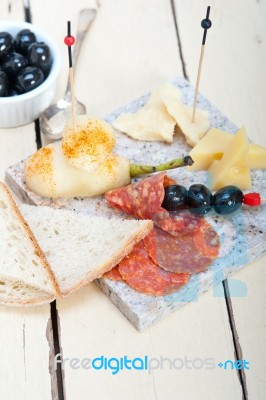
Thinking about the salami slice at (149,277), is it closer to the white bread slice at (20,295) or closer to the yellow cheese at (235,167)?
the white bread slice at (20,295)

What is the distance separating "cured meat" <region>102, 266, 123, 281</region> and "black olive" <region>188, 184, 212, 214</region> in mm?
312

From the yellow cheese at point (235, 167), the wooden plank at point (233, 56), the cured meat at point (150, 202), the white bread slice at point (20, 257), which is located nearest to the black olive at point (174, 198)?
the cured meat at point (150, 202)

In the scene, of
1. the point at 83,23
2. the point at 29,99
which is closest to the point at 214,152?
the point at 29,99

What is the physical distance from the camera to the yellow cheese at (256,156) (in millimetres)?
2543

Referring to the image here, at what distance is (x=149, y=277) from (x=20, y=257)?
0.37 metres

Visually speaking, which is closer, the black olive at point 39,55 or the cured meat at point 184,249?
the cured meat at point 184,249

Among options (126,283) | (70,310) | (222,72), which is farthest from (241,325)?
(222,72)

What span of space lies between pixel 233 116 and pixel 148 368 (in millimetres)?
1106

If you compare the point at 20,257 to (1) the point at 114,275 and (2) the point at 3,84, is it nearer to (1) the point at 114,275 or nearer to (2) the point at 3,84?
(1) the point at 114,275

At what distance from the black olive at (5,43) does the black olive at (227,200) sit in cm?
90

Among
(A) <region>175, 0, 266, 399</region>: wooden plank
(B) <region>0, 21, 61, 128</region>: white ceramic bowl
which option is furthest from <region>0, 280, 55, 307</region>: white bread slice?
(A) <region>175, 0, 266, 399</region>: wooden plank

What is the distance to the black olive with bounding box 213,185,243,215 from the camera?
2391 millimetres

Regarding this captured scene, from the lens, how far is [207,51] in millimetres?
3133

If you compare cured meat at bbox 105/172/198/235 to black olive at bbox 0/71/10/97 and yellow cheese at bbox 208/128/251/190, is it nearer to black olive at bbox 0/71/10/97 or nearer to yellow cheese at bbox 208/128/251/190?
yellow cheese at bbox 208/128/251/190
